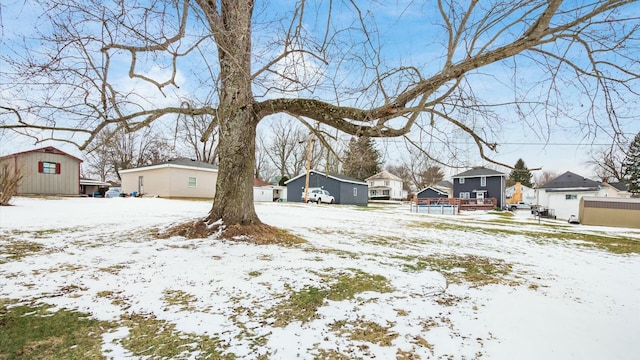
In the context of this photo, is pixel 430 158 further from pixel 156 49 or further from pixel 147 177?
pixel 147 177

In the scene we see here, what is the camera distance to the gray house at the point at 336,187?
2727 centimetres

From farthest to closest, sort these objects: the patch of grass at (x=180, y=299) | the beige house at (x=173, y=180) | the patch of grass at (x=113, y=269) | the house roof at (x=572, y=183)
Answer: the house roof at (x=572, y=183) < the beige house at (x=173, y=180) < the patch of grass at (x=113, y=269) < the patch of grass at (x=180, y=299)

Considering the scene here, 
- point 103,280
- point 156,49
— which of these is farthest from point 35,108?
point 103,280

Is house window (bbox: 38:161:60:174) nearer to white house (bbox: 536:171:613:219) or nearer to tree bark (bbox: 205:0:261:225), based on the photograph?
tree bark (bbox: 205:0:261:225)

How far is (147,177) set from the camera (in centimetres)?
2219

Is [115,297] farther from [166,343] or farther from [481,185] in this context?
[481,185]

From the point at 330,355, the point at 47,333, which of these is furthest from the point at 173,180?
the point at 330,355

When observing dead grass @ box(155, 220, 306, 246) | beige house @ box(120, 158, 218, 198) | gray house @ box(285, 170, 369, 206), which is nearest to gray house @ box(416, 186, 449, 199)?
gray house @ box(285, 170, 369, 206)

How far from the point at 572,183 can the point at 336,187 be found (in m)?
18.9

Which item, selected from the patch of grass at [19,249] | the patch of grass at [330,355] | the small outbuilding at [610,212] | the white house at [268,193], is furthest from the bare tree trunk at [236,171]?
the white house at [268,193]

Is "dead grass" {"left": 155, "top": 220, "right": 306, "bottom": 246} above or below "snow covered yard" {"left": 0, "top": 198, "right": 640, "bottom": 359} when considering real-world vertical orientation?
above

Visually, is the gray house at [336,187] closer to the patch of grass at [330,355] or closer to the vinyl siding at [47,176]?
the vinyl siding at [47,176]

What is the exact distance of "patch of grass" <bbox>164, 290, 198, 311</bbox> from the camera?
2832 millimetres

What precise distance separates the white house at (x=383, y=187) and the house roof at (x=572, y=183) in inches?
925
